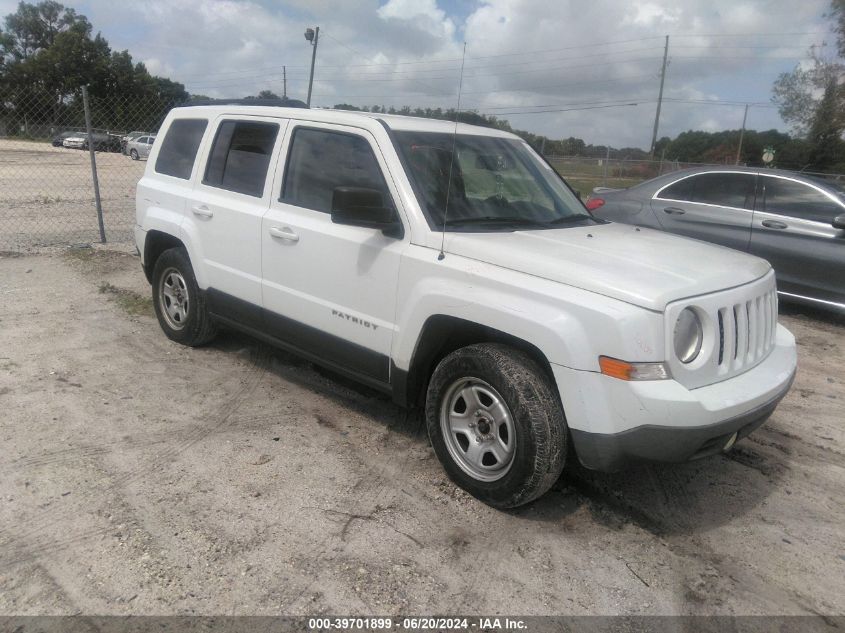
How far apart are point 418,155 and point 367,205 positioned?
54cm

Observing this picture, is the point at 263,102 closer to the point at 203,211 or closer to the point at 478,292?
the point at 203,211

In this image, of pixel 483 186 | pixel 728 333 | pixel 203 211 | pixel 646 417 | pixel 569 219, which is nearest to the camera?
pixel 646 417

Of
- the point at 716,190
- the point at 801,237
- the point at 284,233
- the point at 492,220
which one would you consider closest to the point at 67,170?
the point at 716,190

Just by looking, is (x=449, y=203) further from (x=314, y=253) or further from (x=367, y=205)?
(x=314, y=253)

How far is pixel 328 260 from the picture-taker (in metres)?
4.14

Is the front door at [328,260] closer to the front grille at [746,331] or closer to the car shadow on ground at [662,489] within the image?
the car shadow on ground at [662,489]

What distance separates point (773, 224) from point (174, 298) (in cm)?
619

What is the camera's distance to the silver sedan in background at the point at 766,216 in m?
7.08

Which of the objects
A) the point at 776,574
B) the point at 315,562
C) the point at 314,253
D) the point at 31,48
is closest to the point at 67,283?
the point at 314,253

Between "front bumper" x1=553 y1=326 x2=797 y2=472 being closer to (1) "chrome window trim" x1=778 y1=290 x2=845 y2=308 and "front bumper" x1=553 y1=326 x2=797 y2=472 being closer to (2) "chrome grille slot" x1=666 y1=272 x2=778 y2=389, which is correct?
(2) "chrome grille slot" x1=666 y1=272 x2=778 y2=389

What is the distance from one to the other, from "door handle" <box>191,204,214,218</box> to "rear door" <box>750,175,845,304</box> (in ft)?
18.9

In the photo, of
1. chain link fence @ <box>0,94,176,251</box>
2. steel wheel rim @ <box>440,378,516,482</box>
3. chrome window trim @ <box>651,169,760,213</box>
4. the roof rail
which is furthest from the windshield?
chain link fence @ <box>0,94,176,251</box>

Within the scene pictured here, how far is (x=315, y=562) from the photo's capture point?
3.05 m

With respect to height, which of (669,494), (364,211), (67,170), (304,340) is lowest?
(67,170)
